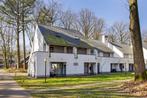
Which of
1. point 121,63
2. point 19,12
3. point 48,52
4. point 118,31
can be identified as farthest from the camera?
point 118,31

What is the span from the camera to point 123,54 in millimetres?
69625

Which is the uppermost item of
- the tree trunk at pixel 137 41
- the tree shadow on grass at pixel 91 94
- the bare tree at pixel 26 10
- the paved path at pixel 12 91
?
the bare tree at pixel 26 10

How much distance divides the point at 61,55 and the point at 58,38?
3520 millimetres

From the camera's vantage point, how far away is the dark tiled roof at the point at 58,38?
4437 cm

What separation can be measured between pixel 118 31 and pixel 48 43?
53.9m

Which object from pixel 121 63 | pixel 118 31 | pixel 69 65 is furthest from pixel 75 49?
A: pixel 118 31

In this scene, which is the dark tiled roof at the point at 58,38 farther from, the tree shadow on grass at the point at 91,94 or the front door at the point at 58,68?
the tree shadow on grass at the point at 91,94

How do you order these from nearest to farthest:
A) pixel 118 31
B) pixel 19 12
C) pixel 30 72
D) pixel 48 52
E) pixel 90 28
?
pixel 48 52 → pixel 30 72 → pixel 19 12 → pixel 90 28 → pixel 118 31

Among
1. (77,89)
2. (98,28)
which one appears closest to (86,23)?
(98,28)

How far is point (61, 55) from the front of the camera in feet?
144

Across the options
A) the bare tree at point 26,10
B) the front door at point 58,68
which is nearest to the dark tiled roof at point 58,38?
the front door at point 58,68

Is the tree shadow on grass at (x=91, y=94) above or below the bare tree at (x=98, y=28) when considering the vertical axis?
below

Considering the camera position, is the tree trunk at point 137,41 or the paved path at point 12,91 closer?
the paved path at point 12,91

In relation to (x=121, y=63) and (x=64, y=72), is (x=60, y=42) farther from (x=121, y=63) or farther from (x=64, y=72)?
(x=121, y=63)
